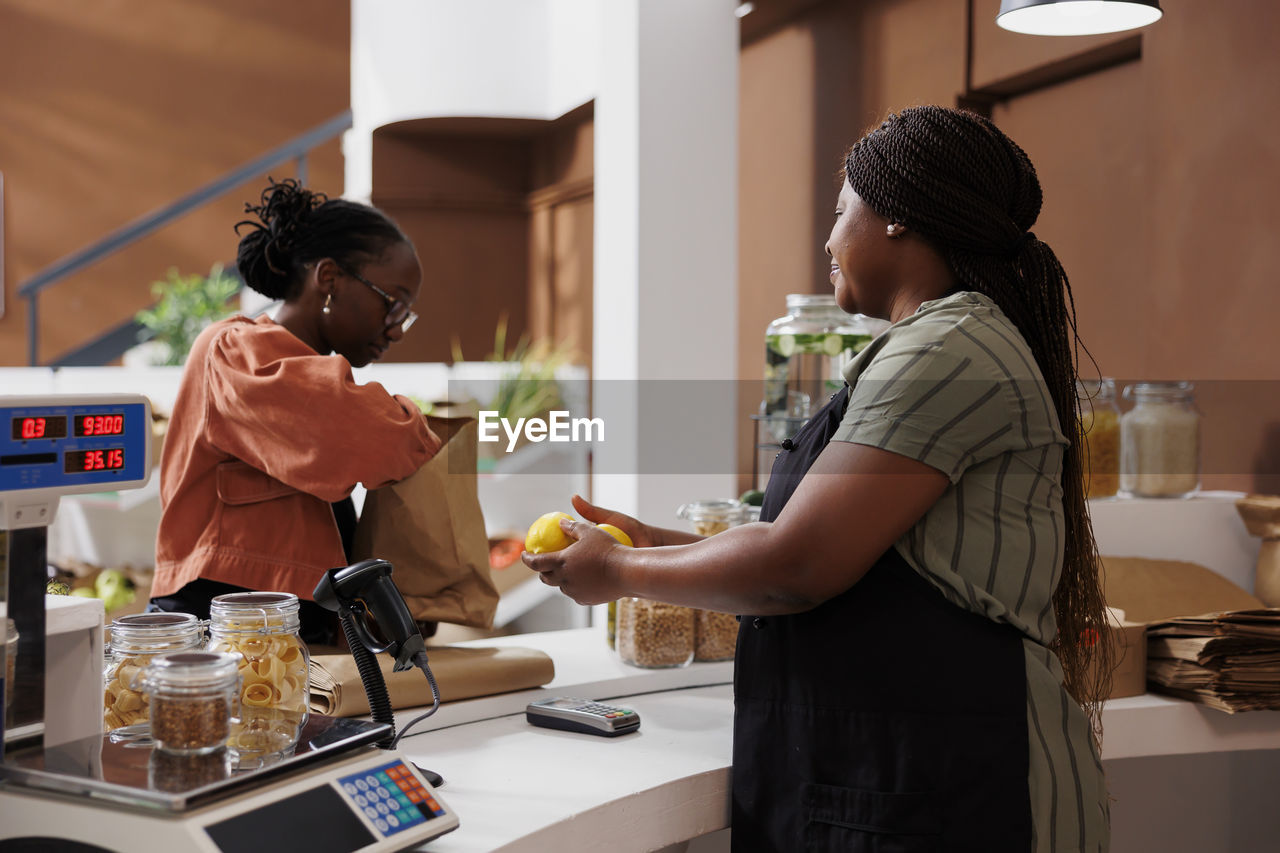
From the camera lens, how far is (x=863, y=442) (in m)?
1.17

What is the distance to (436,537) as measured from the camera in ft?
5.54

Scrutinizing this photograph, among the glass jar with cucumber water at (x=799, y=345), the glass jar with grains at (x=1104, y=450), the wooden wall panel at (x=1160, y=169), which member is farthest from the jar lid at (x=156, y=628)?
the wooden wall panel at (x=1160, y=169)

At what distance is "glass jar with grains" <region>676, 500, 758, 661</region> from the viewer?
1903 millimetres

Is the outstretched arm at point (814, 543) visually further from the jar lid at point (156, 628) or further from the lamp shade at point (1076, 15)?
the lamp shade at point (1076, 15)

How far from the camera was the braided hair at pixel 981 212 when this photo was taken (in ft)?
4.13

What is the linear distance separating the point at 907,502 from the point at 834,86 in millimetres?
2753

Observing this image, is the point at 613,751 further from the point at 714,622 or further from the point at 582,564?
the point at 714,622

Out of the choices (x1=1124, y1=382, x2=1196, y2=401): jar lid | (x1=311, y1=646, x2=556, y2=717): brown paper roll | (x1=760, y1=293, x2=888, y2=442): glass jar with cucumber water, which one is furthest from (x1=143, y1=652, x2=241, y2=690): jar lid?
(x1=1124, y1=382, x2=1196, y2=401): jar lid

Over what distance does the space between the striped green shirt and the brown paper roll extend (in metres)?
0.67

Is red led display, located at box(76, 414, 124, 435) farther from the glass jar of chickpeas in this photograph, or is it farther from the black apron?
the glass jar of chickpeas

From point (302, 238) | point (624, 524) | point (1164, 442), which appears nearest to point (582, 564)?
point (624, 524)

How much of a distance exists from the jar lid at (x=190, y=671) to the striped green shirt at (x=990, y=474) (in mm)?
652

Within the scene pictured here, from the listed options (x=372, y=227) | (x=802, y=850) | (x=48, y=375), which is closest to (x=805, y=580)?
(x=802, y=850)

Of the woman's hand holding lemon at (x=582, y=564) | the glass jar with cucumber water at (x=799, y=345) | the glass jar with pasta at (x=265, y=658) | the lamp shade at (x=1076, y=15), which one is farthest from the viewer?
the glass jar with cucumber water at (x=799, y=345)
